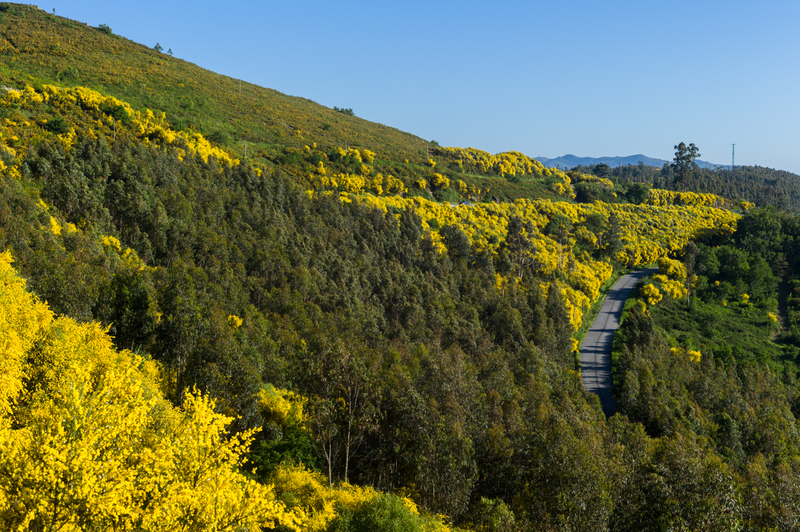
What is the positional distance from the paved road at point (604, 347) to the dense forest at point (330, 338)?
8.24ft

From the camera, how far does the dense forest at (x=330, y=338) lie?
17.4 metres

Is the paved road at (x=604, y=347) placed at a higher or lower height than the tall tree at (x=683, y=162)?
lower

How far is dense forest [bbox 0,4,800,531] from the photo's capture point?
683 inches

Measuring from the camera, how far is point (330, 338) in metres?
41.3

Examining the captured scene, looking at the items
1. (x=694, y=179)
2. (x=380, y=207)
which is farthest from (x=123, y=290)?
(x=694, y=179)

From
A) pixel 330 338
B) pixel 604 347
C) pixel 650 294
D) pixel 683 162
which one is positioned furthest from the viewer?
pixel 683 162

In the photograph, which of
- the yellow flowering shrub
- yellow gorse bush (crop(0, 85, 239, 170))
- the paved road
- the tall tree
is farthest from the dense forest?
the tall tree

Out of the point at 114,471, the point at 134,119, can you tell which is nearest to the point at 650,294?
the point at 114,471

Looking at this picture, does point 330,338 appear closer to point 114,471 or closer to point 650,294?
point 114,471

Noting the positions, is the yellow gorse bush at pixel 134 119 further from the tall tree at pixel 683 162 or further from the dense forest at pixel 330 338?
the tall tree at pixel 683 162

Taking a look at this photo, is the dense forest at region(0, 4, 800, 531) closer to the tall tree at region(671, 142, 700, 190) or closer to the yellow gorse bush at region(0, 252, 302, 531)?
the yellow gorse bush at region(0, 252, 302, 531)

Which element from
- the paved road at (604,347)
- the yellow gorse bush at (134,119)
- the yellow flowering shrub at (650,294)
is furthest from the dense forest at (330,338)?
the paved road at (604,347)

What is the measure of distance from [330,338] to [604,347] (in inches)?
2106

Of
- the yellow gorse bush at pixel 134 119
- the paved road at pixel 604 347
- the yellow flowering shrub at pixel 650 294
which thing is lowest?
the paved road at pixel 604 347
